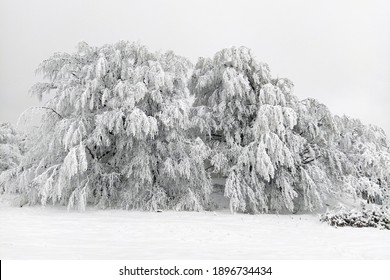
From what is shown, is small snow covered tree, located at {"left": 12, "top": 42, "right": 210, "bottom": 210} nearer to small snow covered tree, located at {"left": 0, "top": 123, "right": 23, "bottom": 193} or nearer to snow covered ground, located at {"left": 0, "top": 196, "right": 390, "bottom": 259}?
snow covered ground, located at {"left": 0, "top": 196, "right": 390, "bottom": 259}

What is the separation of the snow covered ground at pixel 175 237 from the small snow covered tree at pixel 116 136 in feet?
A: 3.47

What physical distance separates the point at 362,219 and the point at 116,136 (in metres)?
8.15

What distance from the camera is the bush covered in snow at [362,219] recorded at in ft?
30.6

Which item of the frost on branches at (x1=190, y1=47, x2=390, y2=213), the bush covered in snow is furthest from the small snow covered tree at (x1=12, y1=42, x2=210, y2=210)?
the bush covered in snow

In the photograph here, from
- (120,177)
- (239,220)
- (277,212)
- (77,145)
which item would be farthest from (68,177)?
(277,212)

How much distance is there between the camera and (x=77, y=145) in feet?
36.8

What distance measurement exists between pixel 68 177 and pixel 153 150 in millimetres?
3031

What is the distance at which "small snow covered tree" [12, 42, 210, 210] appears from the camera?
11.3m

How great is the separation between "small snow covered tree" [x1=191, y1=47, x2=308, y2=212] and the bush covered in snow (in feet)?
6.57

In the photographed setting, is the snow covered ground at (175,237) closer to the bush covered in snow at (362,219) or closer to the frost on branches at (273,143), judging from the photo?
the bush covered in snow at (362,219)

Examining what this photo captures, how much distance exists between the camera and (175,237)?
7.44 meters

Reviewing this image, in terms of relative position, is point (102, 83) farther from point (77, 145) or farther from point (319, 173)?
point (319, 173)

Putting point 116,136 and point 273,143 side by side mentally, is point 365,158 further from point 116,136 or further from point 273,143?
point 116,136

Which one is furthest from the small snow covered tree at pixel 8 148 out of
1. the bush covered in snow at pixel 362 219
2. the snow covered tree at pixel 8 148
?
the bush covered in snow at pixel 362 219
